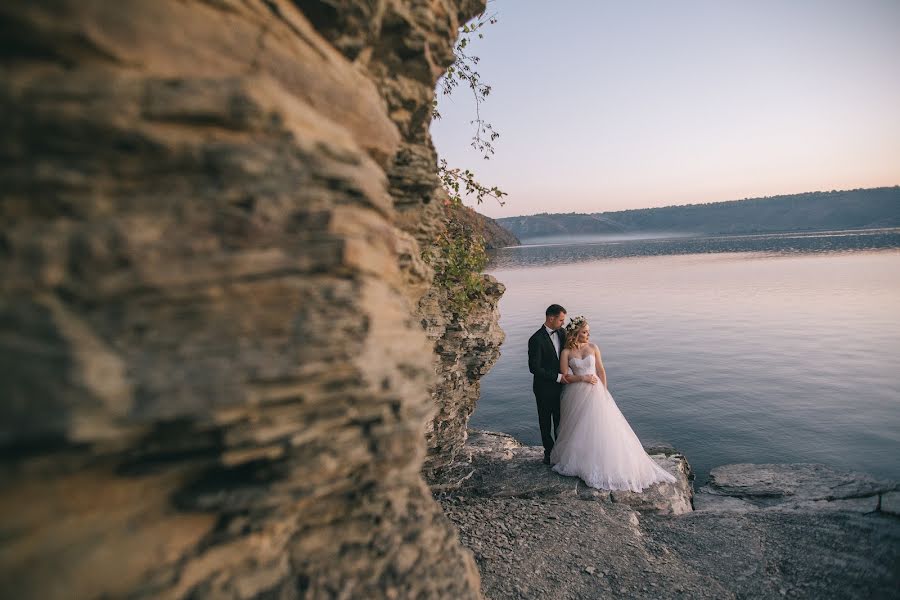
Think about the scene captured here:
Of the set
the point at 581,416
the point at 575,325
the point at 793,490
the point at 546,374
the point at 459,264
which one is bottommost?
the point at 793,490

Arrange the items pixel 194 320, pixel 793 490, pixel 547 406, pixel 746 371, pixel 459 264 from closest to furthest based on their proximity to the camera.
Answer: pixel 194 320, pixel 459 264, pixel 547 406, pixel 793 490, pixel 746 371

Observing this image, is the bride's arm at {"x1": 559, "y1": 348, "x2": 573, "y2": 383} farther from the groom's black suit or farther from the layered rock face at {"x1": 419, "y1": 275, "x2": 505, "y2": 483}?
the layered rock face at {"x1": 419, "y1": 275, "x2": 505, "y2": 483}

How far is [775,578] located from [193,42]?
10.1 meters

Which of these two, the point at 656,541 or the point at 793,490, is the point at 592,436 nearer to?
the point at 656,541

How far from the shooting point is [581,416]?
388 inches

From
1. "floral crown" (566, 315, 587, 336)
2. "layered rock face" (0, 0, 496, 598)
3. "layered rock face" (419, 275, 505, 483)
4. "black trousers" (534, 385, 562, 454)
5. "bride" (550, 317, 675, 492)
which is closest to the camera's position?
"layered rock face" (0, 0, 496, 598)

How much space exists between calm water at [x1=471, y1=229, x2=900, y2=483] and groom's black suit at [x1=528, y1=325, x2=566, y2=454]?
7031 mm

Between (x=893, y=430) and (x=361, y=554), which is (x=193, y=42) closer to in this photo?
(x=361, y=554)

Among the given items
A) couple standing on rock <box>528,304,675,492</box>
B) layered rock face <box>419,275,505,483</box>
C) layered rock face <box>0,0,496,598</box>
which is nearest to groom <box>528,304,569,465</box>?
couple standing on rock <box>528,304,675,492</box>

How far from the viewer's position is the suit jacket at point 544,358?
32.0 feet

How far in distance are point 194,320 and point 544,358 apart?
8.14 metres

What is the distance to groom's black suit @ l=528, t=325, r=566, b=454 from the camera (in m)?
9.77

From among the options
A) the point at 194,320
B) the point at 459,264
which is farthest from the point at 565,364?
the point at 194,320

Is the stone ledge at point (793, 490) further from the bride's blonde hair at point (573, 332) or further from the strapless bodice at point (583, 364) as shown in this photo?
the bride's blonde hair at point (573, 332)
